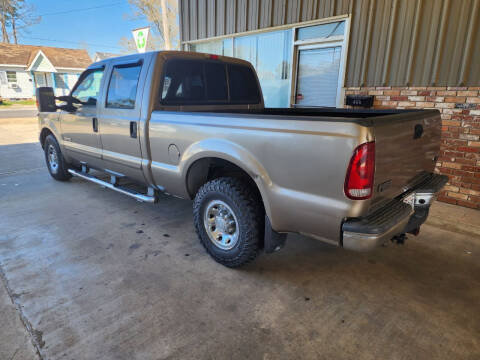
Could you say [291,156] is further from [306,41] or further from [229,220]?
[306,41]

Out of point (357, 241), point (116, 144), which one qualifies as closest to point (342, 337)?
point (357, 241)

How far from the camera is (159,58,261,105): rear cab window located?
339 cm

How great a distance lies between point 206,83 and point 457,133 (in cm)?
358

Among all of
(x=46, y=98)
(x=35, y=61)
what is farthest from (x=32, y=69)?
(x=46, y=98)

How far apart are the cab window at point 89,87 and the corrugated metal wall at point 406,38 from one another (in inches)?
148

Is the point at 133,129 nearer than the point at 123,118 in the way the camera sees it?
Yes

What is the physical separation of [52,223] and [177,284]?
2098 millimetres

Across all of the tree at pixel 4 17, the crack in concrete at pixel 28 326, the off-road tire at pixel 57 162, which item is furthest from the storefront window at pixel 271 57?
the tree at pixel 4 17

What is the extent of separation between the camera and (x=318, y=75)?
5910 mm

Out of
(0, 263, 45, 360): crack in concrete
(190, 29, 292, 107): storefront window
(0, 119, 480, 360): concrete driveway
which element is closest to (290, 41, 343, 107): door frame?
(190, 29, 292, 107): storefront window

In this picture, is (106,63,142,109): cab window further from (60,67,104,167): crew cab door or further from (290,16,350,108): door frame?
(290,16,350,108): door frame

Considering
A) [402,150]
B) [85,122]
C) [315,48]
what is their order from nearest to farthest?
[402,150], [85,122], [315,48]

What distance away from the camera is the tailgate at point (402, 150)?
6.64 ft

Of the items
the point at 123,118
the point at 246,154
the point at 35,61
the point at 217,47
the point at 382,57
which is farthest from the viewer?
the point at 35,61
